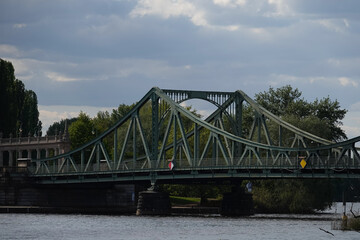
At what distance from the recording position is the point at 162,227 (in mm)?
103312

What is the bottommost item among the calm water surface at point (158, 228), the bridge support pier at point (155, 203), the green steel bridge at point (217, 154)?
the calm water surface at point (158, 228)

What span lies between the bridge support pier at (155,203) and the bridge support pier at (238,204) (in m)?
8.28

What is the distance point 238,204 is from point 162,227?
1115 inches

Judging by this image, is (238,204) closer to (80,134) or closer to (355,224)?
(355,224)

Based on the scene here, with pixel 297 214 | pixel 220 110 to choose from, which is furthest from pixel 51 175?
pixel 297 214

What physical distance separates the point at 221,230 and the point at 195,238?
9.59m

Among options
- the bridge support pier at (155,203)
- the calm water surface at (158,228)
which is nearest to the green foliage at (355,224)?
the calm water surface at (158,228)

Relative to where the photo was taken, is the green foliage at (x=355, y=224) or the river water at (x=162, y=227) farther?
the river water at (x=162, y=227)

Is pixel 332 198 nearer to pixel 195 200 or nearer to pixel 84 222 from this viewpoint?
pixel 195 200

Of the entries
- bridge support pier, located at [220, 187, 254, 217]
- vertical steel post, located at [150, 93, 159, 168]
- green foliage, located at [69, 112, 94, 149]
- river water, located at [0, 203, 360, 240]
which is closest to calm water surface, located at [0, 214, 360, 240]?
river water, located at [0, 203, 360, 240]

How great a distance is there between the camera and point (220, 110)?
13838cm

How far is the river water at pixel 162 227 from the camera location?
9200 cm

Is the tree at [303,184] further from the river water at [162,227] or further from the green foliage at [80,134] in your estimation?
the green foliage at [80,134]

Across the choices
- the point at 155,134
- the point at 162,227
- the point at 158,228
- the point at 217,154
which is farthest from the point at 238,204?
the point at 158,228
